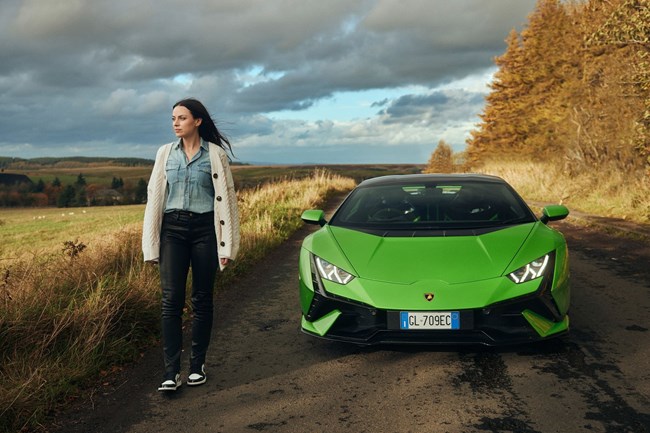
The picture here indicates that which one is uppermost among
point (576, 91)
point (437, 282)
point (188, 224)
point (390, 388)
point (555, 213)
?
point (576, 91)

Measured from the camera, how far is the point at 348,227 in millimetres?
5117

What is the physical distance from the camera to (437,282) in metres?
4.04

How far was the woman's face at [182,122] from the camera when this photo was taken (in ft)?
12.8

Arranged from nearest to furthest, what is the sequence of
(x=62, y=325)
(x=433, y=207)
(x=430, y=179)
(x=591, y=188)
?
(x=62, y=325)
(x=433, y=207)
(x=430, y=179)
(x=591, y=188)

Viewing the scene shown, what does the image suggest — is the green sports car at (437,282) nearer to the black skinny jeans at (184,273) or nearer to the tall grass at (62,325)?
the black skinny jeans at (184,273)

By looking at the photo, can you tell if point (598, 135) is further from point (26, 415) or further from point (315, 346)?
point (26, 415)

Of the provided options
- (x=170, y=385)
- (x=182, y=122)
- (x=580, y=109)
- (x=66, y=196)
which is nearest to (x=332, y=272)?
(x=170, y=385)

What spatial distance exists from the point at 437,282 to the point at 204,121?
1986 mm

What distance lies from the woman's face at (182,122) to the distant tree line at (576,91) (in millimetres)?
11515

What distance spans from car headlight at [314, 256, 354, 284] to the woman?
752 millimetres

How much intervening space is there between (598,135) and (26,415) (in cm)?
2166

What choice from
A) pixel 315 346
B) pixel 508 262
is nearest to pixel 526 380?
pixel 508 262

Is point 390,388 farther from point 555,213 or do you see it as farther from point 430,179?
point 430,179

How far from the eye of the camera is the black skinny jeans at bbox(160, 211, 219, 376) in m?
3.90
